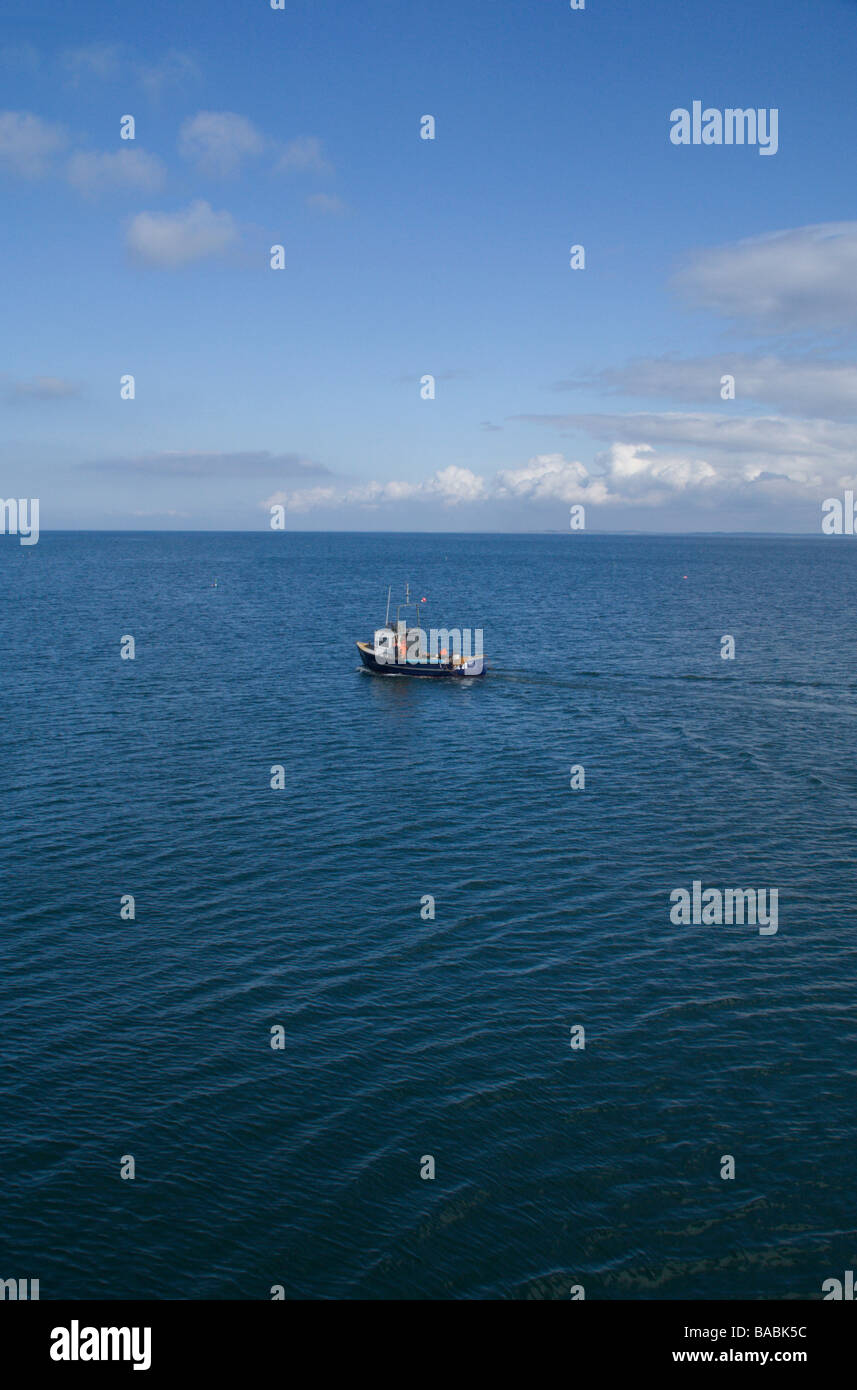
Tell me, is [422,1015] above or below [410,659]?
below

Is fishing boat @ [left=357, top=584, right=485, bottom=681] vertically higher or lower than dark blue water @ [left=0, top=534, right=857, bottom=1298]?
higher

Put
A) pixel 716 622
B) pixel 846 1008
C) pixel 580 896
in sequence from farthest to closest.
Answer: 1. pixel 716 622
2. pixel 580 896
3. pixel 846 1008

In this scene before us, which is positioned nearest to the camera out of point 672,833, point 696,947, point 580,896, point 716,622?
point 696,947

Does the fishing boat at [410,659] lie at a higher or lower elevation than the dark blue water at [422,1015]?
higher

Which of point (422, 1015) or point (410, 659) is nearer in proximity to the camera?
point (422, 1015)

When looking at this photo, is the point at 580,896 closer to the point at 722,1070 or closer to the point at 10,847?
the point at 722,1070

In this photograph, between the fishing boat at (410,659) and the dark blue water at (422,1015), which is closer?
the dark blue water at (422,1015)

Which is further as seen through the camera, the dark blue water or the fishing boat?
the fishing boat
